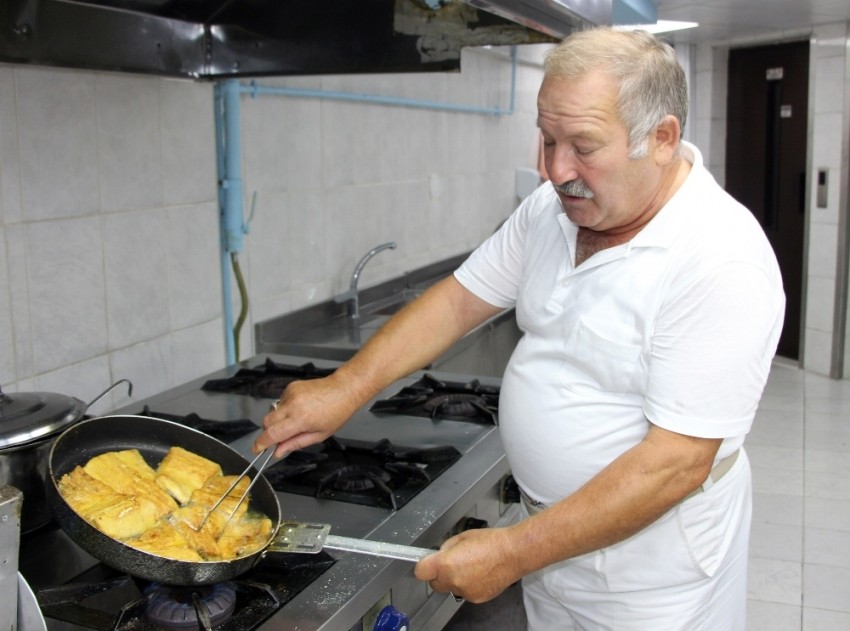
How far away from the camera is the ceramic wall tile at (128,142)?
1.86 metres

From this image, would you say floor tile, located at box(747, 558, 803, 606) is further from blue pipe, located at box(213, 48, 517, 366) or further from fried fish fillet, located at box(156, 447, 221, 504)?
fried fish fillet, located at box(156, 447, 221, 504)

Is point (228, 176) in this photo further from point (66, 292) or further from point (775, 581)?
point (775, 581)

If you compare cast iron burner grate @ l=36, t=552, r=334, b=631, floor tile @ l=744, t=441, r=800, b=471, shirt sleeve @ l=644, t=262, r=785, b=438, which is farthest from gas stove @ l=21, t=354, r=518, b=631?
floor tile @ l=744, t=441, r=800, b=471

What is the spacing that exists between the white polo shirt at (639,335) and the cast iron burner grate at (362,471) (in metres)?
0.18

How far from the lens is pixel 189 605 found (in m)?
1.08

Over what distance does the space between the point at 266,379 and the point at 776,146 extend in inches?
178

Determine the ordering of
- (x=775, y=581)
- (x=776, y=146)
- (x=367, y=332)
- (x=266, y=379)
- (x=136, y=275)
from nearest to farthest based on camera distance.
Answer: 1. (x=136, y=275)
2. (x=266, y=379)
3. (x=367, y=332)
4. (x=775, y=581)
5. (x=776, y=146)

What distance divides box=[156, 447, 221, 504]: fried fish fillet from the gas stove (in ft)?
0.43

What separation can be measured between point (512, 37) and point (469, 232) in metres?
2.06

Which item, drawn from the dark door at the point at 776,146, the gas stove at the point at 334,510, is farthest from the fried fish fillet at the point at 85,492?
the dark door at the point at 776,146

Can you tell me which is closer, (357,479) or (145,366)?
(357,479)

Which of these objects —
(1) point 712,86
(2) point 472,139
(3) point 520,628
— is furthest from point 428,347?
(1) point 712,86

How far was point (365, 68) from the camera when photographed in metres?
1.96

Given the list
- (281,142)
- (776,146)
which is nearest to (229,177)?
(281,142)
